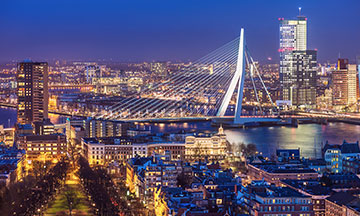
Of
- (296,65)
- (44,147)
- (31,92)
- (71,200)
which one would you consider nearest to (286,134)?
(31,92)

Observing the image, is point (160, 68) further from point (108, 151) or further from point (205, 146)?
point (108, 151)

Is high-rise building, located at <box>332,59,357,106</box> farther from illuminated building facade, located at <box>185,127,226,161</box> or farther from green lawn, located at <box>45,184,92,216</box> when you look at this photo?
green lawn, located at <box>45,184,92,216</box>

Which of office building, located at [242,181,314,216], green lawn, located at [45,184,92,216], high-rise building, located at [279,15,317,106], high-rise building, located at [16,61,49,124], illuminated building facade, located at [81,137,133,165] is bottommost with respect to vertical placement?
green lawn, located at [45,184,92,216]

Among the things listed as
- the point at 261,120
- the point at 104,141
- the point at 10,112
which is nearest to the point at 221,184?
the point at 104,141

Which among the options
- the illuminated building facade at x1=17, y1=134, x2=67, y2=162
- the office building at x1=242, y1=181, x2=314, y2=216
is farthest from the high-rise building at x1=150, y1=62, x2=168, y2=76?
the office building at x1=242, y1=181, x2=314, y2=216

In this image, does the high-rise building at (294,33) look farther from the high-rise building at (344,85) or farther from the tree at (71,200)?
the tree at (71,200)

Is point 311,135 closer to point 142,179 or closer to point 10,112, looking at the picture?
point 142,179
